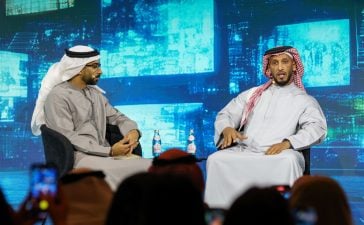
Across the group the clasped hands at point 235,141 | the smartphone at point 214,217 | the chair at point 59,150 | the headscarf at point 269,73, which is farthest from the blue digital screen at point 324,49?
the smartphone at point 214,217

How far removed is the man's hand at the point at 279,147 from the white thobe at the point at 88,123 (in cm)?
83

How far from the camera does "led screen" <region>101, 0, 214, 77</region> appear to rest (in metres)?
6.20

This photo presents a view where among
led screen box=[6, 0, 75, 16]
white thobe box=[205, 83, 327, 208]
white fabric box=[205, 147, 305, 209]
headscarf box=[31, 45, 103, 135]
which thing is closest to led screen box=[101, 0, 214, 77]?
led screen box=[6, 0, 75, 16]

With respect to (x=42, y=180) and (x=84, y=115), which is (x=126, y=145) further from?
(x=42, y=180)

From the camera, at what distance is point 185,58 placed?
6.28m

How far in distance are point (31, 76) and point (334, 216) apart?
18.4 feet

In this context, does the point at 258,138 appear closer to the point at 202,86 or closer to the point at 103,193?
the point at 202,86

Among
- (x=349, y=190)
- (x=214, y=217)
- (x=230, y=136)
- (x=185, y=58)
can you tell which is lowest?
(x=349, y=190)

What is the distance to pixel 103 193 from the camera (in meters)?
2.19

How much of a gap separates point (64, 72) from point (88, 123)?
45 cm

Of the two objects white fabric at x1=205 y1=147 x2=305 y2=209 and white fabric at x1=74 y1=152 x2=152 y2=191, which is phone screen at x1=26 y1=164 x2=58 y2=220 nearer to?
white fabric at x1=74 y1=152 x2=152 y2=191

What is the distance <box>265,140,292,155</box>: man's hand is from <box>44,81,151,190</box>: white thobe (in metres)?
0.83

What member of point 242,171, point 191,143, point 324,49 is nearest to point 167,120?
Result: point 191,143

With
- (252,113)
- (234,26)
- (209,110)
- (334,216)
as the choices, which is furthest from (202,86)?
(334,216)
